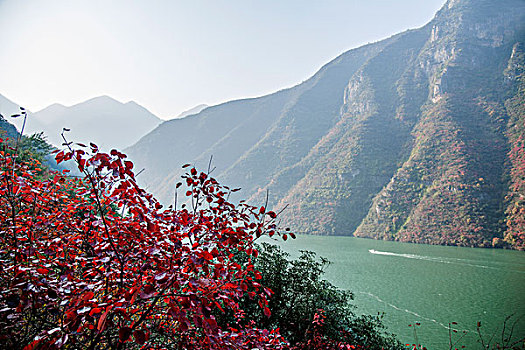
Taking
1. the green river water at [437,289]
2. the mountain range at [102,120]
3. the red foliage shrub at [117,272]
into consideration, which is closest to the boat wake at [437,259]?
the green river water at [437,289]

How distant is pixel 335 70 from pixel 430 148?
6883cm

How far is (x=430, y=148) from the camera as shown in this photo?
47688mm

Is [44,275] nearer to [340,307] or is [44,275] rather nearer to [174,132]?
[340,307]

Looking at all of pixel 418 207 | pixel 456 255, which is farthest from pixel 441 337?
pixel 418 207

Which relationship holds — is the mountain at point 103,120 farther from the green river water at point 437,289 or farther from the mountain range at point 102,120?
the green river water at point 437,289

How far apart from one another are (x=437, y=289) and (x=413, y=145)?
149 ft

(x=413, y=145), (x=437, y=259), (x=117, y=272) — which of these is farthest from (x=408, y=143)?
(x=117, y=272)

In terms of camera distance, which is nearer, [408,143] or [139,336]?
[139,336]

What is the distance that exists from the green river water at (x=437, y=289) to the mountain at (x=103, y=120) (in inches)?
5248

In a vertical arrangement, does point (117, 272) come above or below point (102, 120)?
below

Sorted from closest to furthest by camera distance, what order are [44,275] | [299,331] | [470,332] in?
[44,275] < [299,331] < [470,332]

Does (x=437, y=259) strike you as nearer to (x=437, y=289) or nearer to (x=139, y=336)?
(x=437, y=289)

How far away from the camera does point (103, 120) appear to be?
15125 centimetres

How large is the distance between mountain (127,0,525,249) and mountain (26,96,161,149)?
5853 cm
